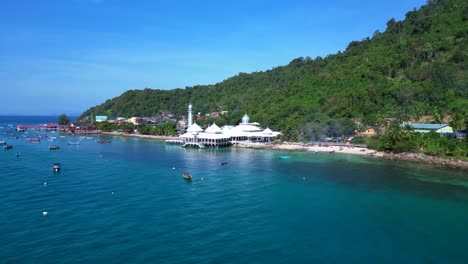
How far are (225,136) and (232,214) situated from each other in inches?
1726

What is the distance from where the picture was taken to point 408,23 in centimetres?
10594

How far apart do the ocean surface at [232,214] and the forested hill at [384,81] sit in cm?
2637

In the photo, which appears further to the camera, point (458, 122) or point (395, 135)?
point (395, 135)

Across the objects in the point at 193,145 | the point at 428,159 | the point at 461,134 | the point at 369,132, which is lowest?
the point at 428,159

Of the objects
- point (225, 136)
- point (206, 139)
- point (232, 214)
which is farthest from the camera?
point (225, 136)

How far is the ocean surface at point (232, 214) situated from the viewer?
66.2 ft

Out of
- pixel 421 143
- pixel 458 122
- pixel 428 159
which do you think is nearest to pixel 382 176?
pixel 428 159

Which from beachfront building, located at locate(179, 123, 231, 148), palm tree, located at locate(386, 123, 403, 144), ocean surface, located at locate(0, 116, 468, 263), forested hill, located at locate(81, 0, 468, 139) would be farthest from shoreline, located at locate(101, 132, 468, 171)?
forested hill, located at locate(81, 0, 468, 139)

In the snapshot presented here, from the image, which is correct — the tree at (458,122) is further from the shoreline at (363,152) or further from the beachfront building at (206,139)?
the beachfront building at (206,139)

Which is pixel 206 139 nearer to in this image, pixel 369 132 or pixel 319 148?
pixel 319 148

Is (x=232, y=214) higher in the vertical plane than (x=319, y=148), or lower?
lower

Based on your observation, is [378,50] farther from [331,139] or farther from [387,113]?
[331,139]

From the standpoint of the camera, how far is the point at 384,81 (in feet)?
258

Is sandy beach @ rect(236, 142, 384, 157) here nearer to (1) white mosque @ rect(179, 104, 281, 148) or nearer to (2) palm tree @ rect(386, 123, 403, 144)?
(2) palm tree @ rect(386, 123, 403, 144)
